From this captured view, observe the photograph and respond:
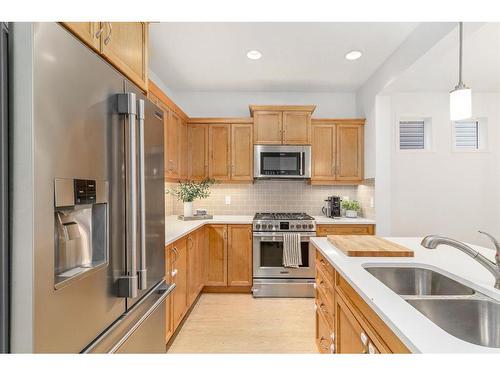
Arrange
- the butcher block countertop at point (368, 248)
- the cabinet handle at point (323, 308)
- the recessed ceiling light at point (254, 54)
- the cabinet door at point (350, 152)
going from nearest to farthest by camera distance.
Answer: the butcher block countertop at point (368, 248), the cabinet handle at point (323, 308), the recessed ceiling light at point (254, 54), the cabinet door at point (350, 152)

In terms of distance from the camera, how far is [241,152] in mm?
3848

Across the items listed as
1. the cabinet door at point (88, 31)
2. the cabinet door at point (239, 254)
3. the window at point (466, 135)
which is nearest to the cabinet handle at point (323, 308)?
the cabinet door at point (239, 254)

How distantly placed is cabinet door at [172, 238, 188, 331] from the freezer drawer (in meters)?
0.69

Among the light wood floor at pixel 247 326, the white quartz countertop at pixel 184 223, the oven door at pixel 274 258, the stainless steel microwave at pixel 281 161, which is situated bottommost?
the light wood floor at pixel 247 326

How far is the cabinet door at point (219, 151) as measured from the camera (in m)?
3.86

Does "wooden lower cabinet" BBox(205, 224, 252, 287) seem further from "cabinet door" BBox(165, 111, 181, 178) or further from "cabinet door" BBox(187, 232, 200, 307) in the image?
"cabinet door" BBox(165, 111, 181, 178)

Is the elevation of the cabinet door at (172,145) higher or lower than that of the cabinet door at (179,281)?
higher

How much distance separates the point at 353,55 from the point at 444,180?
2.35m

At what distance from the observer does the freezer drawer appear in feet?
3.29

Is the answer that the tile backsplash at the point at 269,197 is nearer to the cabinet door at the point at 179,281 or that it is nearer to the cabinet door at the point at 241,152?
the cabinet door at the point at 241,152

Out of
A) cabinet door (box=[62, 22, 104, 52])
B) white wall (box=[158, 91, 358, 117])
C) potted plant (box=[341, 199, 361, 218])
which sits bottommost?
potted plant (box=[341, 199, 361, 218])

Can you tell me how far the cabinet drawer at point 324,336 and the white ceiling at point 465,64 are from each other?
2.25m

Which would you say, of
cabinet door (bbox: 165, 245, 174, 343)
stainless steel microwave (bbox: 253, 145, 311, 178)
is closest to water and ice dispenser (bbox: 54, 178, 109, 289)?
cabinet door (bbox: 165, 245, 174, 343)
